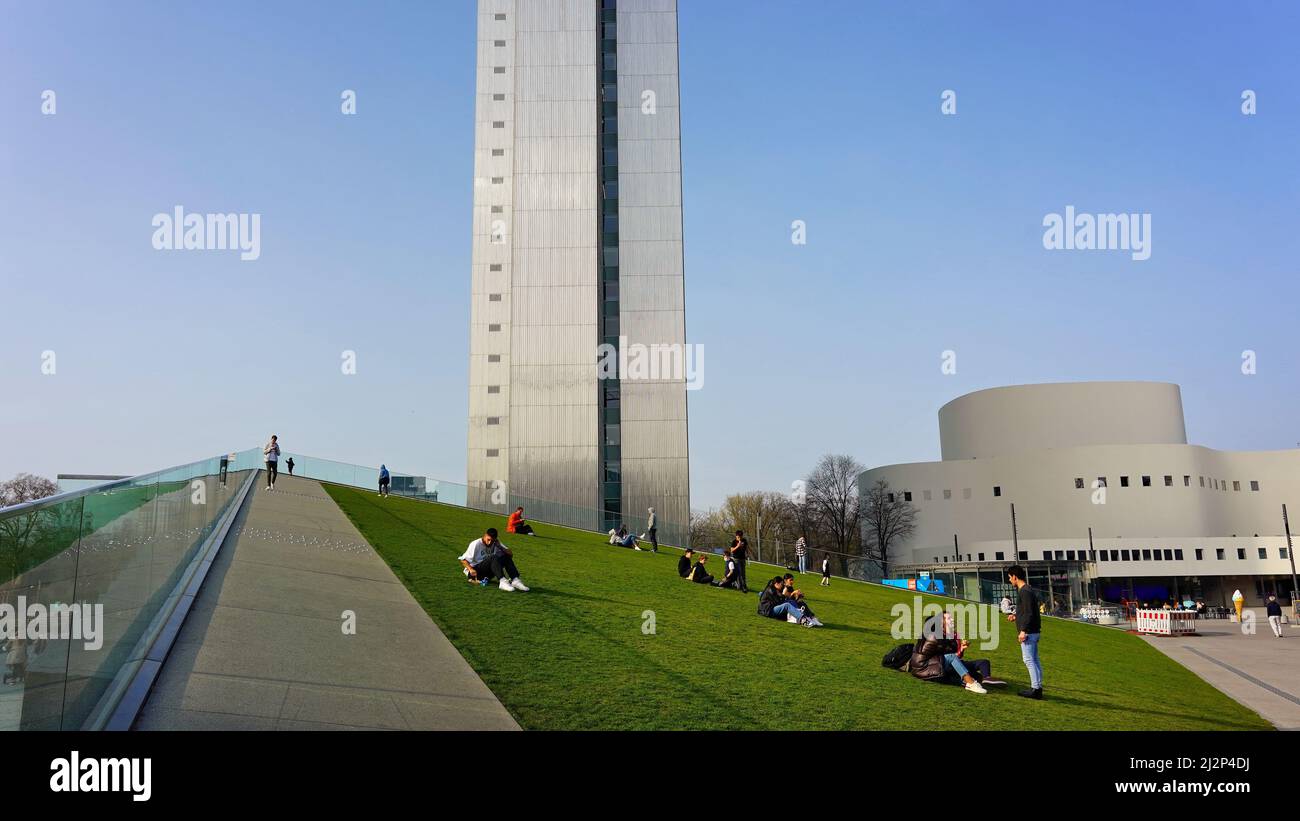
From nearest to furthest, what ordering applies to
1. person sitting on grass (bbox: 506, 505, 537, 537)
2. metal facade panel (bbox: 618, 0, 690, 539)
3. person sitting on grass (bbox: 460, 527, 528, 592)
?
1. person sitting on grass (bbox: 460, 527, 528, 592)
2. person sitting on grass (bbox: 506, 505, 537, 537)
3. metal facade panel (bbox: 618, 0, 690, 539)

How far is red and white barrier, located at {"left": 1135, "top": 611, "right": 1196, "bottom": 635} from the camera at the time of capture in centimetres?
3584

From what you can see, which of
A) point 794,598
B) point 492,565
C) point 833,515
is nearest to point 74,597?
point 492,565

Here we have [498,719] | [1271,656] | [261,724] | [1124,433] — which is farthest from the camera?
[1124,433]

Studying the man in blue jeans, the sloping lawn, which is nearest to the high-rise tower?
the sloping lawn

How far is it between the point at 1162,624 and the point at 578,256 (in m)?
43.6

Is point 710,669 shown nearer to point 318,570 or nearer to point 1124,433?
point 318,570

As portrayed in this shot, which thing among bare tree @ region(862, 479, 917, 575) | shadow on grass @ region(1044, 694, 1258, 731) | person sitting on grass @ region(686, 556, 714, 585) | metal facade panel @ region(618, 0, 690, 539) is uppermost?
metal facade panel @ region(618, 0, 690, 539)

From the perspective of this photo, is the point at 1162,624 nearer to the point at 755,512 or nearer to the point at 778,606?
the point at 778,606

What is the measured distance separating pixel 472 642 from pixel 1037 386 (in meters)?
96.8

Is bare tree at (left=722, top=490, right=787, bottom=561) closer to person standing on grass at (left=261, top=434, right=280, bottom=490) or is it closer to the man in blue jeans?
person standing on grass at (left=261, top=434, right=280, bottom=490)

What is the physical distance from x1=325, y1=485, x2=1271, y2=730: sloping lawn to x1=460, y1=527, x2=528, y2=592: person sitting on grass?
360 mm

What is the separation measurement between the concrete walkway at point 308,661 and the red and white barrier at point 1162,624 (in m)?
29.8

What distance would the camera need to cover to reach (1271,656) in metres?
25.5
